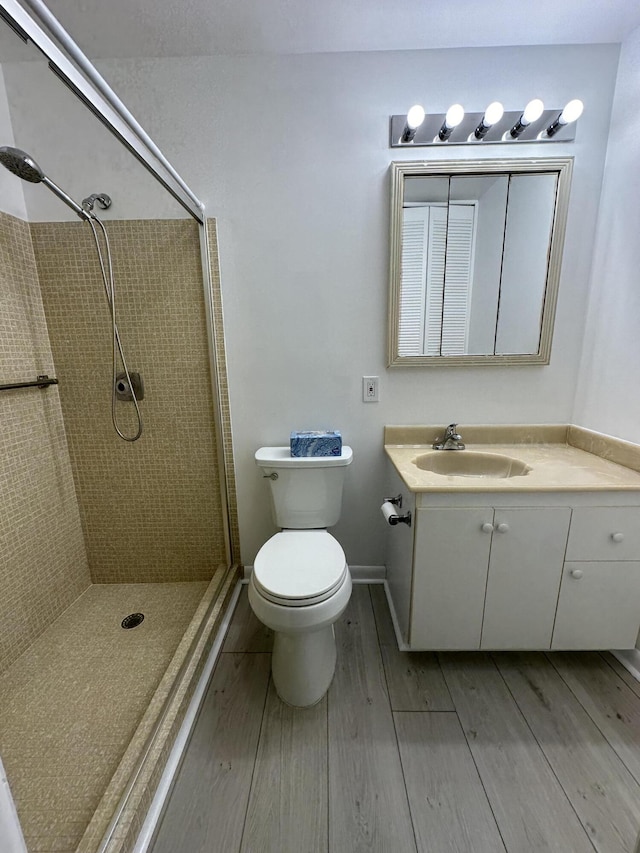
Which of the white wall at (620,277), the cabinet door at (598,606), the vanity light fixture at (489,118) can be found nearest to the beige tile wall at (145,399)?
the vanity light fixture at (489,118)

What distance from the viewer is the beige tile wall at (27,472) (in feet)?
4.31

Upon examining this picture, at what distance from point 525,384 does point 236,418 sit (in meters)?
1.39

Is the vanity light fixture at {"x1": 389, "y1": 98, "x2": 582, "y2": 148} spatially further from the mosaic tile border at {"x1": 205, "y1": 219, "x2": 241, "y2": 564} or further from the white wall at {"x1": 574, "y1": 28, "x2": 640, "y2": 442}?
the mosaic tile border at {"x1": 205, "y1": 219, "x2": 241, "y2": 564}

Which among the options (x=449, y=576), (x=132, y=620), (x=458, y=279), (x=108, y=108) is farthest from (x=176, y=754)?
(x=458, y=279)

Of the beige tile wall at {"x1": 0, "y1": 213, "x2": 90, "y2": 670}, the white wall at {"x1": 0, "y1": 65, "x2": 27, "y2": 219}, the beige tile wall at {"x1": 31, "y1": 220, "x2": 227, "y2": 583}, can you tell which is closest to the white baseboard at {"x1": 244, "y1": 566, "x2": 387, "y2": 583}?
the beige tile wall at {"x1": 31, "y1": 220, "x2": 227, "y2": 583}

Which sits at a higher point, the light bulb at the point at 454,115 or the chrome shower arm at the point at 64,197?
the light bulb at the point at 454,115

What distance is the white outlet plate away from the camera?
5.17 ft

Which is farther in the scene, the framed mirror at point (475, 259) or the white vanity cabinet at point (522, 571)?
the framed mirror at point (475, 259)

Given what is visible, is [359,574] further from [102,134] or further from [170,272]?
[102,134]

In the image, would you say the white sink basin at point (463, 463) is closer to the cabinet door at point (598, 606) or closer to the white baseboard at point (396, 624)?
the cabinet door at point (598, 606)

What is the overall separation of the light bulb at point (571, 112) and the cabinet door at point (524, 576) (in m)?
1.47

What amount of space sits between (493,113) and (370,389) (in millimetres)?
1141

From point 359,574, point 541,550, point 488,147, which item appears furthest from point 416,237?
point 359,574

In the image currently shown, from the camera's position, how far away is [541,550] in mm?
1179
